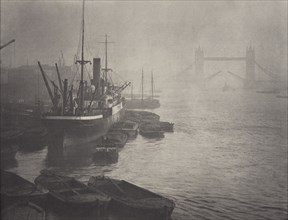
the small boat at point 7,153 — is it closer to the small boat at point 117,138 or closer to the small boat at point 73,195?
the small boat at point 117,138

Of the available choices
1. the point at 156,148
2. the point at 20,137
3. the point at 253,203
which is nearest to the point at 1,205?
the point at 253,203

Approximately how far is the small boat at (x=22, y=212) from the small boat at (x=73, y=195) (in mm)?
1413

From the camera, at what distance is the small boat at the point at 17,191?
8.27 m

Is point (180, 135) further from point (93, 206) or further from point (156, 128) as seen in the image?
point (93, 206)

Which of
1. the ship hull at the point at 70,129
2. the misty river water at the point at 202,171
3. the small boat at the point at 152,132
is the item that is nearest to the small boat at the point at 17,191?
the misty river water at the point at 202,171

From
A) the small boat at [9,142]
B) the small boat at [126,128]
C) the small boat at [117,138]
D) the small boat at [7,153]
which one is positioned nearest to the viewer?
the small boat at [7,153]

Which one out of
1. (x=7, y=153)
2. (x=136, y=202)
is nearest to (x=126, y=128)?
(x=7, y=153)

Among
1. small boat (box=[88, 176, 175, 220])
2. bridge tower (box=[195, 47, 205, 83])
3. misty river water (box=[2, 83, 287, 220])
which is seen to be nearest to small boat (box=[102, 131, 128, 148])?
misty river water (box=[2, 83, 287, 220])

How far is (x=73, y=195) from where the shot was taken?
935 cm

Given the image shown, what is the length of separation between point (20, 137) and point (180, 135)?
1337 centimetres

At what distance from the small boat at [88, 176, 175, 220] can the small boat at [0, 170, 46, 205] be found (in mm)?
2036

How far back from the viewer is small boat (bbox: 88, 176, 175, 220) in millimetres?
8867

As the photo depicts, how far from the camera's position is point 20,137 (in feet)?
65.5

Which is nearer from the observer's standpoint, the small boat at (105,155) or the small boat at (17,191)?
the small boat at (17,191)
